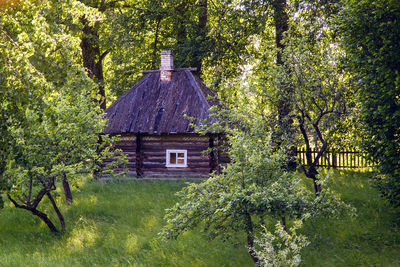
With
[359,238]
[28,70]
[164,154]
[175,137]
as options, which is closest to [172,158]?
[164,154]

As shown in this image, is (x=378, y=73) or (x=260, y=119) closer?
(x=378, y=73)

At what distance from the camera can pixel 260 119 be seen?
1063cm

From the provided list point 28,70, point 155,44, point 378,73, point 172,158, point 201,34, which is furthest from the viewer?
point 155,44

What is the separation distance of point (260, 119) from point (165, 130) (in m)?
7.32

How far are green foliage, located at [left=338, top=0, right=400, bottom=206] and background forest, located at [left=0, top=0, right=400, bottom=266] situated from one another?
0.03 meters

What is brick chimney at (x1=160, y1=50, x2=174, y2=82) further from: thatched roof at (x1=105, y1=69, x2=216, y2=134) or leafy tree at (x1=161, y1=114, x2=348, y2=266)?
leafy tree at (x1=161, y1=114, x2=348, y2=266)

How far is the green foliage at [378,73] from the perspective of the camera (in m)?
9.86

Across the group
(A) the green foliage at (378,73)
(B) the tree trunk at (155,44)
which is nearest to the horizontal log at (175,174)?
(B) the tree trunk at (155,44)

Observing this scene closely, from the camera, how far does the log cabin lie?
17.4 m

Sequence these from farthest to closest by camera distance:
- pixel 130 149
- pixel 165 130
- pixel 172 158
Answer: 1. pixel 130 149
2. pixel 172 158
3. pixel 165 130

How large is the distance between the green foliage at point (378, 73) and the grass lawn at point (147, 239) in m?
1.60

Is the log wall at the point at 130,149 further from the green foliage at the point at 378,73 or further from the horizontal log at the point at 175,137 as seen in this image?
Result: the green foliage at the point at 378,73

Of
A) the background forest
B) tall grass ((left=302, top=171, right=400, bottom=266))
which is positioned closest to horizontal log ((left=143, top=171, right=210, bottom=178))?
the background forest

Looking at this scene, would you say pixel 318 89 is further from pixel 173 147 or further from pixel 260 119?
pixel 173 147
